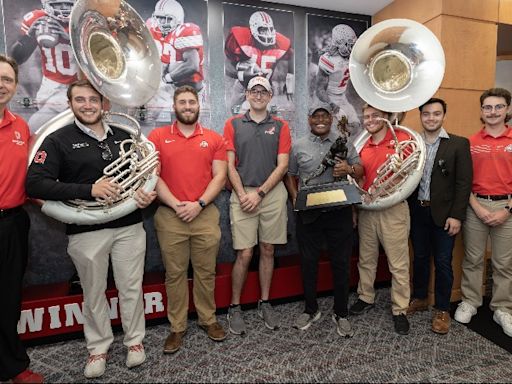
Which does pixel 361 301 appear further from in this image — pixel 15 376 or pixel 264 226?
pixel 15 376

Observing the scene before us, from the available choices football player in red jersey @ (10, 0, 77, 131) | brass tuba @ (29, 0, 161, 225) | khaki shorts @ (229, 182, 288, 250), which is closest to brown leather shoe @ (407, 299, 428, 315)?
khaki shorts @ (229, 182, 288, 250)

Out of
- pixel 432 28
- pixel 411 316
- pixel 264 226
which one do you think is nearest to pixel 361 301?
pixel 411 316

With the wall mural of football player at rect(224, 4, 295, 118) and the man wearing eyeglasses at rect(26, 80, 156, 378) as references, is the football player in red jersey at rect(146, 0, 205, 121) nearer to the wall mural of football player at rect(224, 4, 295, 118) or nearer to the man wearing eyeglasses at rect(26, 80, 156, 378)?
the wall mural of football player at rect(224, 4, 295, 118)

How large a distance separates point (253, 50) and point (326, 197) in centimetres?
184

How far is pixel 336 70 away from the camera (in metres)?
3.46

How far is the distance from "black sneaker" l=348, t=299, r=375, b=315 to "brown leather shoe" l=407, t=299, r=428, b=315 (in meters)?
0.32

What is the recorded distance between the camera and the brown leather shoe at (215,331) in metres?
2.33

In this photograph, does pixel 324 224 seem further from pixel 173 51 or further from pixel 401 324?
pixel 173 51

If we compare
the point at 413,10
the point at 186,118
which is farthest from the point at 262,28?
the point at 186,118

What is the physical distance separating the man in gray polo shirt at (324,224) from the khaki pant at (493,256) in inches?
40.4

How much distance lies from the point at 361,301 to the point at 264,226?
1.03 metres

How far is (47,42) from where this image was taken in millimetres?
2629

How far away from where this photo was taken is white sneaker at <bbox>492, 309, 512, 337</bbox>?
7.73 ft

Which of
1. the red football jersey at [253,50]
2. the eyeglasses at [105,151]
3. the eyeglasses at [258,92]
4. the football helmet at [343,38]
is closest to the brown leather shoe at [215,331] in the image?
the eyeglasses at [105,151]
